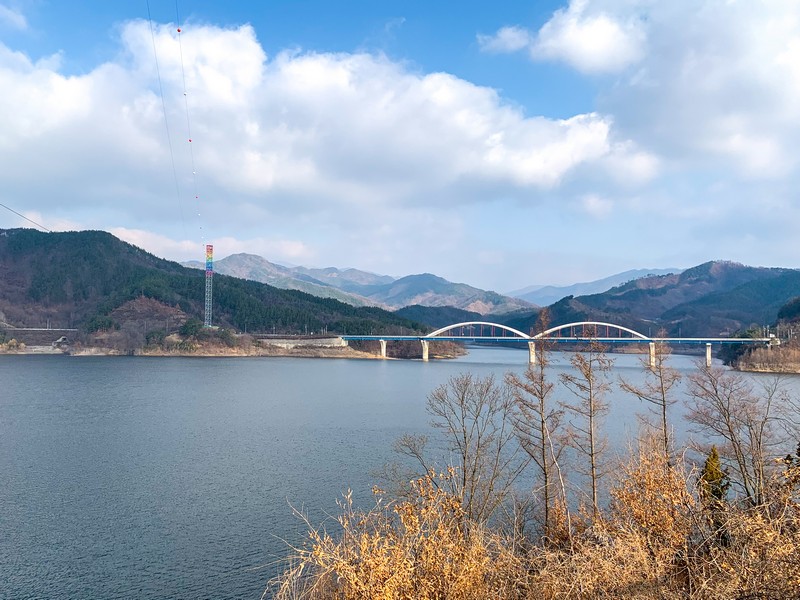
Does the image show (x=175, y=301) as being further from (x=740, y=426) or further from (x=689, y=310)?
(x=689, y=310)

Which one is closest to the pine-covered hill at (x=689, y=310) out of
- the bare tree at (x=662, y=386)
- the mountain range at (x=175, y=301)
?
the mountain range at (x=175, y=301)

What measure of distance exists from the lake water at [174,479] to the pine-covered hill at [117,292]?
6144 centimetres

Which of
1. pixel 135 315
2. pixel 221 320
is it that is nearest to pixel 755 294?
pixel 221 320

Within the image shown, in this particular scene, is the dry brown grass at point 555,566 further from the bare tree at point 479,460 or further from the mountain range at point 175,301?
the mountain range at point 175,301

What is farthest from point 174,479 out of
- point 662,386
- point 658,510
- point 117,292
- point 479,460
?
point 117,292

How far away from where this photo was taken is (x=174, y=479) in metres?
17.4

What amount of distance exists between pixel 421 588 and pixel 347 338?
85.1 m

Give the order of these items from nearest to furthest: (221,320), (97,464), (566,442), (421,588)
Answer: (421,588) → (566,442) → (97,464) → (221,320)

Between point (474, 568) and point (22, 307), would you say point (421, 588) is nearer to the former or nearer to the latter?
point (474, 568)

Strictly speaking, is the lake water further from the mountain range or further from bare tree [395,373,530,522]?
the mountain range

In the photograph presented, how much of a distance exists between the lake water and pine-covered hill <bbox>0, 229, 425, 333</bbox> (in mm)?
61439

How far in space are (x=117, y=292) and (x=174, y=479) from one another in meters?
95.4

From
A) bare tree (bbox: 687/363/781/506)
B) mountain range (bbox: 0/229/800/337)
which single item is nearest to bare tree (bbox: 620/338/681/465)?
bare tree (bbox: 687/363/781/506)

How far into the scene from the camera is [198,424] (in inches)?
1051
